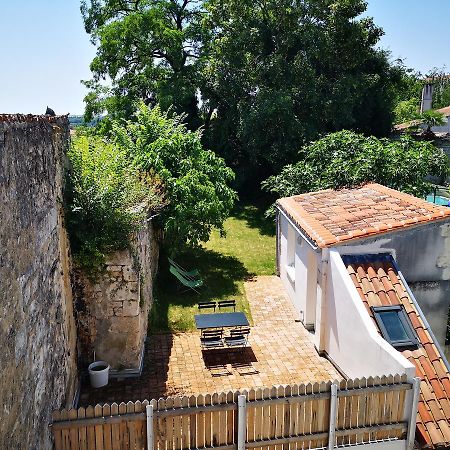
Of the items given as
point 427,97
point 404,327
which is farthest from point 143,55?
point 427,97

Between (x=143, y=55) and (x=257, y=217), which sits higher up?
(x=143, y=55)

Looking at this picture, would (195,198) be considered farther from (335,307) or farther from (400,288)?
(400,288)

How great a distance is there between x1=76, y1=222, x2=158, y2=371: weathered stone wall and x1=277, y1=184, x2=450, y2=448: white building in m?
3.87

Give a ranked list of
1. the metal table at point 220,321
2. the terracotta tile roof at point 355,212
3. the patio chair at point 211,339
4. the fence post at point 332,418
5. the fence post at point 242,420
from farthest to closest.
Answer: the metal table at point 220,321 < the patio chair at point 211,339 < the terracotta tile roof at point 355,212 < the fence post at point 332,418 < the fence post at point 242,420

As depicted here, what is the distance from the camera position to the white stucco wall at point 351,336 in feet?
24.1

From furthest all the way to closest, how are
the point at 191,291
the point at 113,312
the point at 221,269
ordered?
the point at 221,269
the point at 191,291
the point at 113,312

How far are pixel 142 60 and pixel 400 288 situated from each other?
20958mm

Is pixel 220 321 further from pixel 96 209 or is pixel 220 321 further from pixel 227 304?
pixel 96 209

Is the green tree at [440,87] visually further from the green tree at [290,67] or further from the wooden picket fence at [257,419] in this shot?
Answer: the wooden picket fence at [257,419]

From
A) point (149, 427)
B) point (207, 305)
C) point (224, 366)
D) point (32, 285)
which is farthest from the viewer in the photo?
point (207, 305)

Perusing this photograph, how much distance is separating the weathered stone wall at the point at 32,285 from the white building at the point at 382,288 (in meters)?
5.00

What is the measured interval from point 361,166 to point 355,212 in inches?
163

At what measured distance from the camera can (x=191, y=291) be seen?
14.2 m

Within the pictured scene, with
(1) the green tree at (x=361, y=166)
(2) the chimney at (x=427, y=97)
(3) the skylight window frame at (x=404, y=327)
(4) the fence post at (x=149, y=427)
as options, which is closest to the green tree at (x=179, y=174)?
(1) the green tree at (x=361, y=166)
